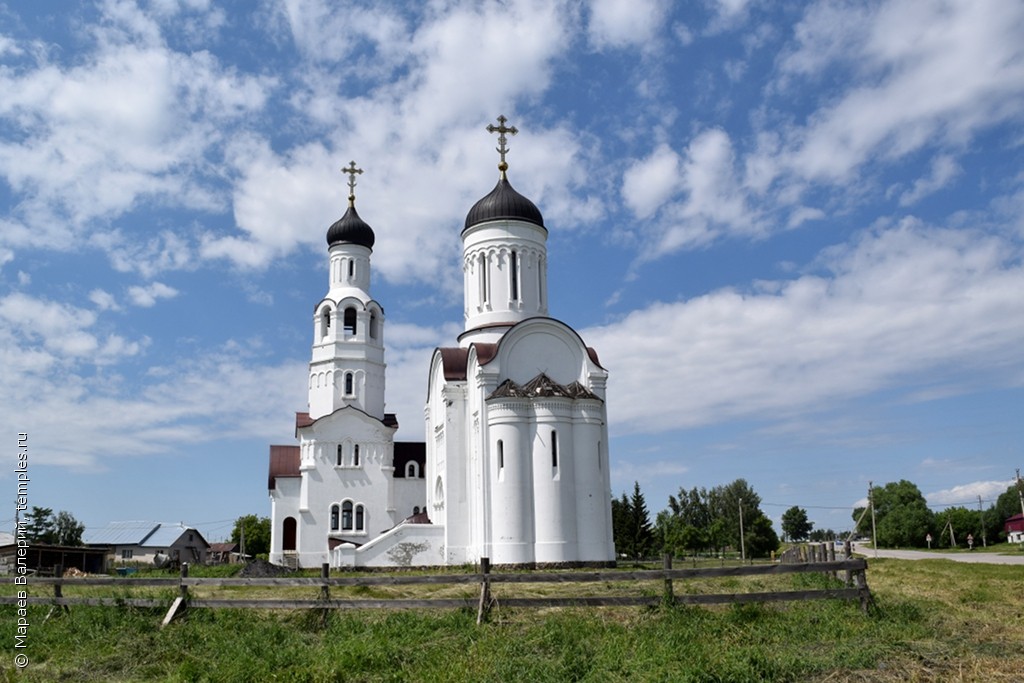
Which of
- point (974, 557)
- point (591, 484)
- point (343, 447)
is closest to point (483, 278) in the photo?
point (591, 484)

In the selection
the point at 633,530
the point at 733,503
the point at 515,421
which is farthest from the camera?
the point at 733,503

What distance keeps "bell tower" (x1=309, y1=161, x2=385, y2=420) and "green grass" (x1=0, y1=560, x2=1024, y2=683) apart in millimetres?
28327

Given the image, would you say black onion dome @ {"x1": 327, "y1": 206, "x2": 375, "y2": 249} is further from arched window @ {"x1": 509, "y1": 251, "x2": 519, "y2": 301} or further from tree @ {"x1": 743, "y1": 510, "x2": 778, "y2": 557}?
tree @ {"x1": 743, "y1": 510, "x2": 778, "y2": 557}

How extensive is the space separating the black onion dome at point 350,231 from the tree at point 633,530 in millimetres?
24093

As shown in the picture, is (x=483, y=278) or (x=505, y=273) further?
(x=483, y=278)

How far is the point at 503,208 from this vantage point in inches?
1454

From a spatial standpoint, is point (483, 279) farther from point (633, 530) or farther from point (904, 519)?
point (904, 519)

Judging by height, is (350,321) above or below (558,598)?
above

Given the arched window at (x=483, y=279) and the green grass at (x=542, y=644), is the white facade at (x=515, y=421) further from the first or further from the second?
the green grass at (x=542, y=644)

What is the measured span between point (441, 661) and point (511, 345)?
76.0ft

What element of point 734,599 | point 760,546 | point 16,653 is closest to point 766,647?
point 734,599

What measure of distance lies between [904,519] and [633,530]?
4021cm

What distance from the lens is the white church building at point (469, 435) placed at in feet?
99.1

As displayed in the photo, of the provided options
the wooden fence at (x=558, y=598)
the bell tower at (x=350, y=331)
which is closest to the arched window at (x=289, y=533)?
the bell tower at (x=350, y=331)
